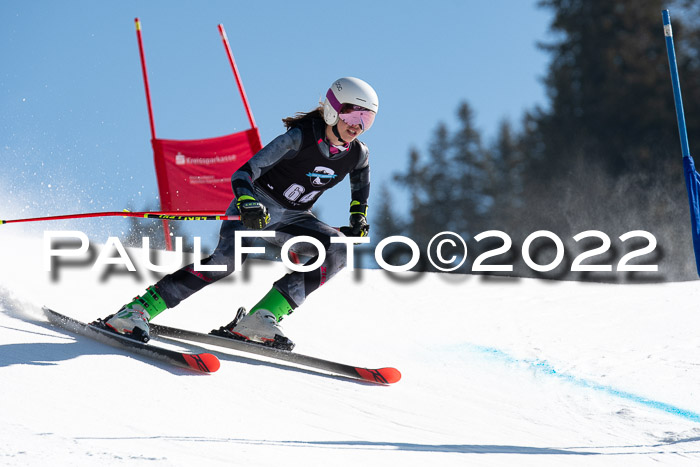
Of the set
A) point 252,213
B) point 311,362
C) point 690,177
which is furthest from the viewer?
point 690,177

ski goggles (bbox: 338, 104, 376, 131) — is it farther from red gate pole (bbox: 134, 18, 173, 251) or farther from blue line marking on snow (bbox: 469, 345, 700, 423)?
red gate pole (bbox: 134, 18, 173, 251)

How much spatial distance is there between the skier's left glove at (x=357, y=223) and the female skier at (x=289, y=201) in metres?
0.16

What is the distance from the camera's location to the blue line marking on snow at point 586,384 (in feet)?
12.6

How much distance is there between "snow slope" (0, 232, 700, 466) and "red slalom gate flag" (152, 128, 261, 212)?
1.56 metres

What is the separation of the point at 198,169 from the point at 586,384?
4.95m

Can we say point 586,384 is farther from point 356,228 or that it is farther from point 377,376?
point 356,228

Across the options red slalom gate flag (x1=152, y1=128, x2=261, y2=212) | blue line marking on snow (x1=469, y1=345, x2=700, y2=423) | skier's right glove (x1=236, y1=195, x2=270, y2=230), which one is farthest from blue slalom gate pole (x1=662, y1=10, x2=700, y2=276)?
red slalom gate flag (x1=152, y1=128, x2=261, y2=212)

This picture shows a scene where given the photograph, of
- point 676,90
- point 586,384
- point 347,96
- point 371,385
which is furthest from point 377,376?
point 676,90

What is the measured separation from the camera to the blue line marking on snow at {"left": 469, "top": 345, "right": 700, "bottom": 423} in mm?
3830

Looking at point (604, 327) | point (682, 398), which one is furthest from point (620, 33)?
point (682, 398)

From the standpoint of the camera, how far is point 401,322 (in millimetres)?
5887

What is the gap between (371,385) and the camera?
379 cm

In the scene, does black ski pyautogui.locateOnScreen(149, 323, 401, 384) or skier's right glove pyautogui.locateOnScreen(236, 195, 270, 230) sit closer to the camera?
skier's right glove pyautogui.locateOnScreen(236, 195, 270, 230)

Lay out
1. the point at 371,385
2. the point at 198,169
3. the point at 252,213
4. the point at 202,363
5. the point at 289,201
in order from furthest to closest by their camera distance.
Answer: the point at 198,169
the point at 289,201
the point at 371,385
the point at 252,213
the point at 202,363
